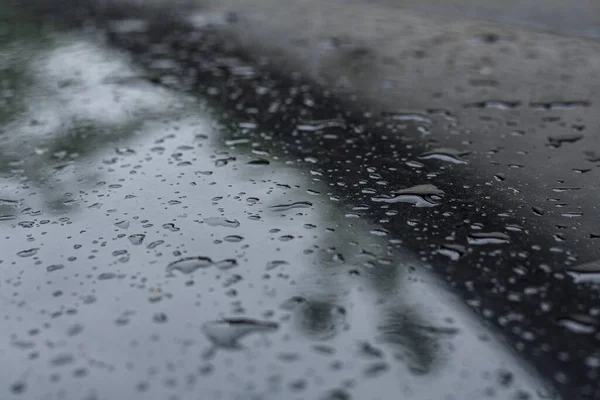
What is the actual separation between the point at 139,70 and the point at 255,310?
9.08 feet

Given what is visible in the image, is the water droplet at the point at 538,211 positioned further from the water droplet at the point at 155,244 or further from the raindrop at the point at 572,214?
the water droplet at the point at 155,244

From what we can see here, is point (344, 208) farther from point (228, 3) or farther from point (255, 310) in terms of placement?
point (228, 3)

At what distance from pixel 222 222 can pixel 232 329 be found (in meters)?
0.61

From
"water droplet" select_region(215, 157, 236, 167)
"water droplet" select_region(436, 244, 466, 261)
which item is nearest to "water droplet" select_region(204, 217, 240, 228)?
"water droplet" select_region(215, 157, 236, 167)

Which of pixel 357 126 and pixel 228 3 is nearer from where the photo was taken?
pixel 357 126

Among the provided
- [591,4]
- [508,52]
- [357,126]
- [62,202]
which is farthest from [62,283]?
[591,4]

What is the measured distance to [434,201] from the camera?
2361mm

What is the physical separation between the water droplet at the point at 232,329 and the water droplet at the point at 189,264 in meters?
0.29

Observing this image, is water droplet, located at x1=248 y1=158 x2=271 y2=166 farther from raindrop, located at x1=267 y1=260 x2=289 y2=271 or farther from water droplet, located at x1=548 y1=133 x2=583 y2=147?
water droplet, located at x1=548 y1=133 x2=583 y2=147

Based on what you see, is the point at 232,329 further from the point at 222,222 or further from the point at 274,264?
the point at 222,222

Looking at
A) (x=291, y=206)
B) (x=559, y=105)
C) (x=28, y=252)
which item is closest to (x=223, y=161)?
(x=291, y=206)

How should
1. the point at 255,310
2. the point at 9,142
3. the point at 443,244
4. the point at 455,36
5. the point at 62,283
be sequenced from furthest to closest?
the point at 455,36
the point at 9,142
the point at 443,244
the point at 62,283
the point at 255,310

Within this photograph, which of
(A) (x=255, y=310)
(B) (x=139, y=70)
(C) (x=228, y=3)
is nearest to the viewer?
(A) (x=255, y=310)

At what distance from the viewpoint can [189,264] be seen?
196 cm
